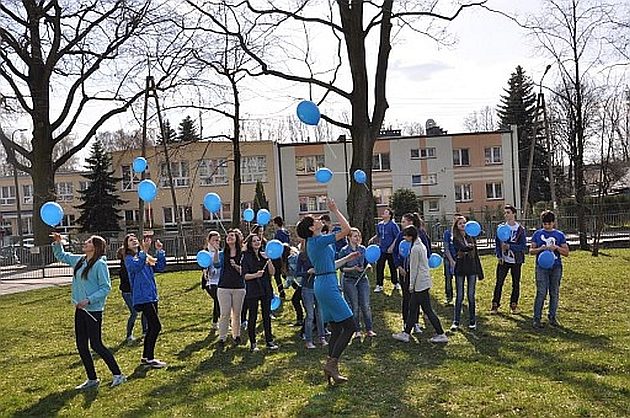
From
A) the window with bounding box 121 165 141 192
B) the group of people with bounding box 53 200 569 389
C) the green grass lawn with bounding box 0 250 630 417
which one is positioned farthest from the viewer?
the window with bounding box 121 165 141 192

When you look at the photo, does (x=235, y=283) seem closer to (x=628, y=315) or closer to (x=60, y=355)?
(x=60, y=355)

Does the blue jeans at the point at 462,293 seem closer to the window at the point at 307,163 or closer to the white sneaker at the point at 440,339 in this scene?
the white sneaker at the point at 440,339

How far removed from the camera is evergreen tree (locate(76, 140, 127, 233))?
48281 millimetres

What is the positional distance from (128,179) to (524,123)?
1224 inches

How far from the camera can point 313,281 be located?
31.5 feet

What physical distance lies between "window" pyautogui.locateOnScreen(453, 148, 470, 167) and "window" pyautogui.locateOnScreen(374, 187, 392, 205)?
548cm

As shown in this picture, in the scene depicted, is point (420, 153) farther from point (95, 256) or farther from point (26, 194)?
point (95, 256)

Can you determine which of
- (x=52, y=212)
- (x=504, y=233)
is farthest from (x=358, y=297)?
(x=52, y=212)

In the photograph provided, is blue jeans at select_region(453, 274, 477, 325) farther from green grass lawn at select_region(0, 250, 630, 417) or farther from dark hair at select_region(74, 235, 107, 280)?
dark hair at select_region(74, 235, 107, 280)

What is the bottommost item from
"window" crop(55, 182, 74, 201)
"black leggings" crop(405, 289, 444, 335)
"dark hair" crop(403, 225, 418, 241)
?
"black leggings" crop(405, 289, 444, 335)

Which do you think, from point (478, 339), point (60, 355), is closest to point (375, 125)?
point (478, 339)

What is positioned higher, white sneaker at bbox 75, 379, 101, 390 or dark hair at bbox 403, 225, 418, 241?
dark hair at bbox 403, 225, 418, 241

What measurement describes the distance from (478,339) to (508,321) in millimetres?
1513

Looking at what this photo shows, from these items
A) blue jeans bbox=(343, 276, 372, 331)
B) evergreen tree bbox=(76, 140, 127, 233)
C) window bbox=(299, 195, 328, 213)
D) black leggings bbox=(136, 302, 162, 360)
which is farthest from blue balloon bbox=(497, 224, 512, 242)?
window bbox=(299, 195, 328, 213)
